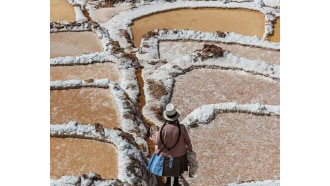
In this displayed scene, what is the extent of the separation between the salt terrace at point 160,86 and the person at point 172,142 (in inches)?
56.0

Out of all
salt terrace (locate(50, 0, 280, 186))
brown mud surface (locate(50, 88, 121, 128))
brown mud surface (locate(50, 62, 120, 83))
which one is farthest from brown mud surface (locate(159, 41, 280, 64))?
brown mud surface (locate(50, 88, 121, 128))

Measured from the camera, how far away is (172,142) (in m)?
8.96

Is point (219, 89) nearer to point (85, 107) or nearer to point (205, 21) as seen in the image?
point (85, 107)

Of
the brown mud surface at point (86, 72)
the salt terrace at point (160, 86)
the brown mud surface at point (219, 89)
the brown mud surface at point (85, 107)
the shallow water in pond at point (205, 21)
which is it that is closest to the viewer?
the salt terrace at point (160, 86)

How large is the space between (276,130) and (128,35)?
8688 mm

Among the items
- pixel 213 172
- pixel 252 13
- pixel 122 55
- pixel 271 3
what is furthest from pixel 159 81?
pixel 271 3

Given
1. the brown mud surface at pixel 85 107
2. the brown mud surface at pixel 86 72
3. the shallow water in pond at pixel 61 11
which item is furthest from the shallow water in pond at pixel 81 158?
the shallow water in pond at pixel 61 11

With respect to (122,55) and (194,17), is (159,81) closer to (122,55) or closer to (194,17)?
(122,55)

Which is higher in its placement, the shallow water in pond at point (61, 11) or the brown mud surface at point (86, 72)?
the shallow water in pond at point (61, 11)

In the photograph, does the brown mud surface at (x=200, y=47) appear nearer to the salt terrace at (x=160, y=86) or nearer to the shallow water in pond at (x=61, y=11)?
the salt terrace at (x=160, y=86)

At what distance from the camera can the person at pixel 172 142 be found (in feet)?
29.2

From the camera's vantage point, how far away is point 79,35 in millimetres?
19156

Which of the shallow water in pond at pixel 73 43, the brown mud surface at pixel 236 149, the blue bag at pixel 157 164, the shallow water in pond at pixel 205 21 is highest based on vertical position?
the shallow water in pond at pixel 205 21

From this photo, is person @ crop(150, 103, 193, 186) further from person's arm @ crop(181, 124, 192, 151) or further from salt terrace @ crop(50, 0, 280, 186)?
salt terrace @ crop(50, 0, 280, 186)
